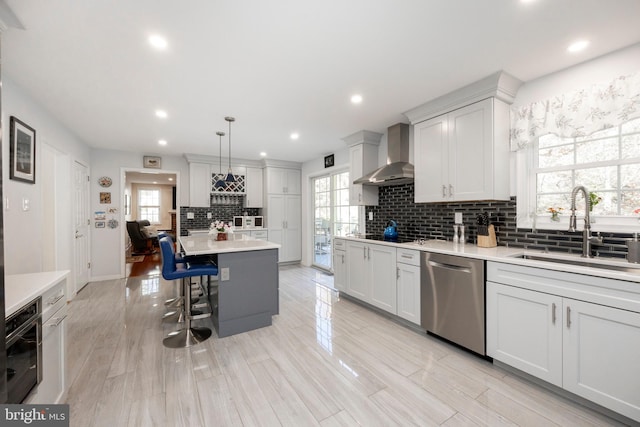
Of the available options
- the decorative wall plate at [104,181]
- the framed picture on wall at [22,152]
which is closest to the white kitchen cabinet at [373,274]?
the framed picture on wall at [22,152]

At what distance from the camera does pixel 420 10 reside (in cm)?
158

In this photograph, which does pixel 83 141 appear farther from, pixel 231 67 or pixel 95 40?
pixel 231 67

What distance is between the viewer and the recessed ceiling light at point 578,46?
1.87 metres

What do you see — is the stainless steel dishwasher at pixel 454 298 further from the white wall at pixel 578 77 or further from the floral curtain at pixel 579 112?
the floral curtain at pixel 579 112

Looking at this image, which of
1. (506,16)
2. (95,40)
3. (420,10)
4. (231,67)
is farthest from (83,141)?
(506,16)

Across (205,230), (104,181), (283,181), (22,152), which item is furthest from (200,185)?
(22,152)

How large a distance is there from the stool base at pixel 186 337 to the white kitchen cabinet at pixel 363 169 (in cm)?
262

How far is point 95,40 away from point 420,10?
2199 millimetres

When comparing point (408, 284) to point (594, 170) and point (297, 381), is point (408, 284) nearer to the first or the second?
point (297, 381)

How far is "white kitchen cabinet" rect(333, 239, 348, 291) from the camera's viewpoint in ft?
12.1

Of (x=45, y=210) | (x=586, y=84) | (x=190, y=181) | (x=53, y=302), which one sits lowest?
(x=53, y=302)

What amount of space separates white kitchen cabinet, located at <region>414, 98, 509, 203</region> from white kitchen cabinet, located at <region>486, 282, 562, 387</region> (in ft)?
2.99

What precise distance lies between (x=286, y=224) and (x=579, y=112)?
16.3 feet

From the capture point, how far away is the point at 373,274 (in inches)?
126
